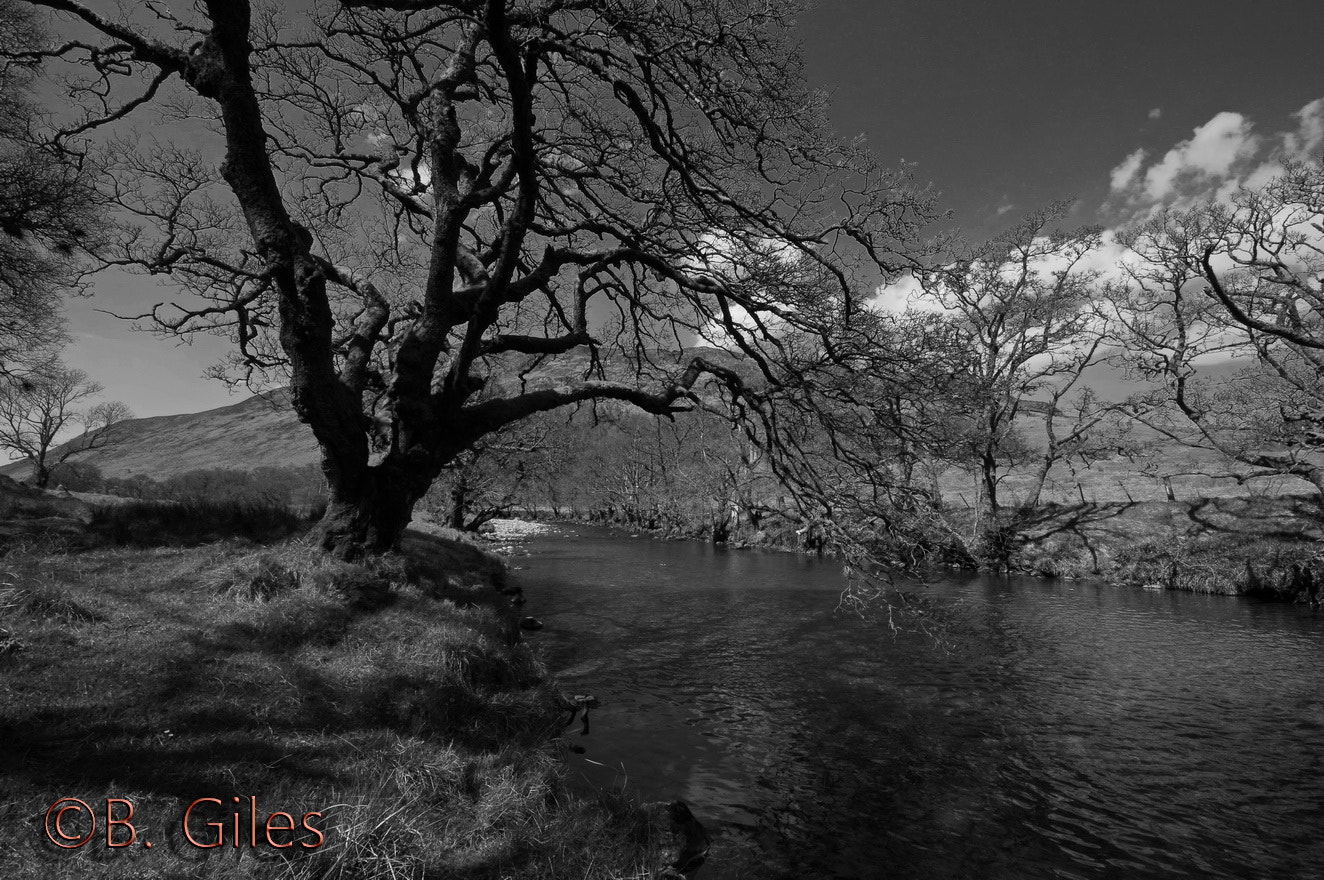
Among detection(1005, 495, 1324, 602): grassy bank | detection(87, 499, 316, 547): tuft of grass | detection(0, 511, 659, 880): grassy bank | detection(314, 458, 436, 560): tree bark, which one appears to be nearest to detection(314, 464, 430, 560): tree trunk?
detection(314, 458, 436, 560): tree bark

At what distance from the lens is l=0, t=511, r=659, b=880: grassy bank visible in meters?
3.14

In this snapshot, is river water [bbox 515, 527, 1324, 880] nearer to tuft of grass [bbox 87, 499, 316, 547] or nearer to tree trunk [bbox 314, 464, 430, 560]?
tree trunk [bbox 314, 464, 430, 560]

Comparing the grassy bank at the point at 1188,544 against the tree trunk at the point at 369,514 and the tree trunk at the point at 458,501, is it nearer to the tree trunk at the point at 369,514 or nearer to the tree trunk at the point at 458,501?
the tree trunk at the point at 369,514

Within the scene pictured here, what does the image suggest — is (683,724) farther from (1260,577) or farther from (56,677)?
(1260,577)

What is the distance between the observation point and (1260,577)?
1762 cm

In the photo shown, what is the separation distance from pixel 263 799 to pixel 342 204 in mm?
13561

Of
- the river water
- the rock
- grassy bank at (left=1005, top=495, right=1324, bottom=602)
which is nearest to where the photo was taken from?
the river water

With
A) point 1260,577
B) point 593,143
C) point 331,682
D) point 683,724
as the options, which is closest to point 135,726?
point 331,682

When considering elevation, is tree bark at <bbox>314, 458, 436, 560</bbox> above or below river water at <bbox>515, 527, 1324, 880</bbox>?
above

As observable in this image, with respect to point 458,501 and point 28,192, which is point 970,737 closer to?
point 28,192

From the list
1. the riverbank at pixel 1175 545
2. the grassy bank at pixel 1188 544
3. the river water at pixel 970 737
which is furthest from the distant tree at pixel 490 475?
the grassy bank at pixel 1188 544

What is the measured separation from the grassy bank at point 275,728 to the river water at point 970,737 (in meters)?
1.43

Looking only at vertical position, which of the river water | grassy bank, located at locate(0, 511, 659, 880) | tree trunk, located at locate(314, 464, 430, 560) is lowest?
the river water

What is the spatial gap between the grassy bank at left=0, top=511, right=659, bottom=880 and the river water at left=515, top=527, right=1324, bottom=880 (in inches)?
56.5
